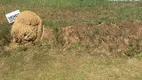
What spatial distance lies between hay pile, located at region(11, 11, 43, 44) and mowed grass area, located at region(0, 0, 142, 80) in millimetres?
206

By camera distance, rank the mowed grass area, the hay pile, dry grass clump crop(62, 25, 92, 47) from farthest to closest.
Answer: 1. dry grass clump crop(62, 25, 92, 47)
2. the hay pile
3. the mowed grass area

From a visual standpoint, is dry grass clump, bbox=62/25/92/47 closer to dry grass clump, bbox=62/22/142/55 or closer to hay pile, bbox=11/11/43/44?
dry grass clump, bbox=62/22/142/55

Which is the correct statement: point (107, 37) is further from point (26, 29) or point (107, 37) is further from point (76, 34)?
point (26, 29)

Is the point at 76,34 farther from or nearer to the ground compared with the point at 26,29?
nearer to the ground

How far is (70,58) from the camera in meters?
7.49

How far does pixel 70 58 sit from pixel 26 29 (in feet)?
4.17

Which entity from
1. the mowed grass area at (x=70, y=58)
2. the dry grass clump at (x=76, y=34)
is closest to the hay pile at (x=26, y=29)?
the mowed grass area at (x=70, y=58)

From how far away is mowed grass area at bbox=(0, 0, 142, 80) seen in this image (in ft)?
22.8

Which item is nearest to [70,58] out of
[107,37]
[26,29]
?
[107,37]

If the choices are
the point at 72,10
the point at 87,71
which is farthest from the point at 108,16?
the point at 87,71

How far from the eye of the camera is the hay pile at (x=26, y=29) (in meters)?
7.91

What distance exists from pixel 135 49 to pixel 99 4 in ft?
9.34

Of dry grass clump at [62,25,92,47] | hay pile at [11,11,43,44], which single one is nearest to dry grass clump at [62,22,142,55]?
dry grass clump at [62,25,92,47]

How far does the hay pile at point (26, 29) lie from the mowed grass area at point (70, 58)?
0.21 m
